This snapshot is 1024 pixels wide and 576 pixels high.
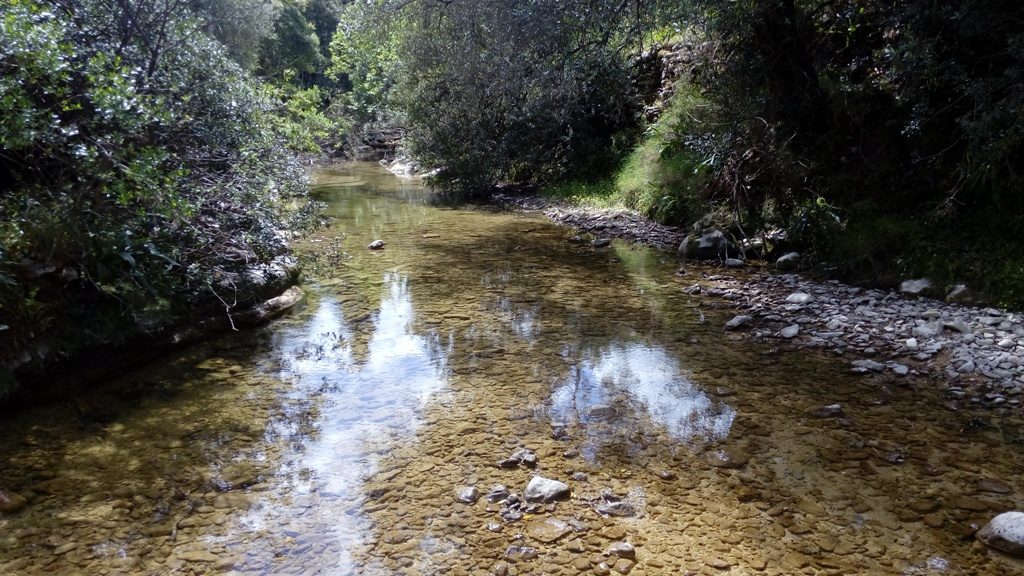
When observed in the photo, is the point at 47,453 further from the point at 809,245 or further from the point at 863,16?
the point at 863,16

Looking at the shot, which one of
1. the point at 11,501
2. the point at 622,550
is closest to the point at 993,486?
the point at 622,550

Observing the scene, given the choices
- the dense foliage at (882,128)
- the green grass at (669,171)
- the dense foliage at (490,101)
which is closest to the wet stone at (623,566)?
the dense foliage at (882,128)

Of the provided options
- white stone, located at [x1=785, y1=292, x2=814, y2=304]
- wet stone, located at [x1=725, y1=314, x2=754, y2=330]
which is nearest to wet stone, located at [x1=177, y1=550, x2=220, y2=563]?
wet stone, located at [x1=725, y1=314, x2=754, y2=330]

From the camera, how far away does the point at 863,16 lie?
10.1 metres

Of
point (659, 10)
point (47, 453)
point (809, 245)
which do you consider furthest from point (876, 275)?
point (47, 453)

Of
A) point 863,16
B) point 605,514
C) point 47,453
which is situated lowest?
point 605,514

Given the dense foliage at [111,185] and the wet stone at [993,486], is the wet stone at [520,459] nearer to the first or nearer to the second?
the wet stone at [993,486]

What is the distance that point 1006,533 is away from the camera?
12.3 feet

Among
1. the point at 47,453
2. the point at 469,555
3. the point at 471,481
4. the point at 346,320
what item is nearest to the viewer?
the point at 469,555

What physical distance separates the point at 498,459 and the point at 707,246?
781cm

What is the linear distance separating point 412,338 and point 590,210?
10.0 m

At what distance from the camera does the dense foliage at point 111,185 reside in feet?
19.0

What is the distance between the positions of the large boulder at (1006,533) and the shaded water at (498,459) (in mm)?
92

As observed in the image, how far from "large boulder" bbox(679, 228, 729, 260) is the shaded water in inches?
129
